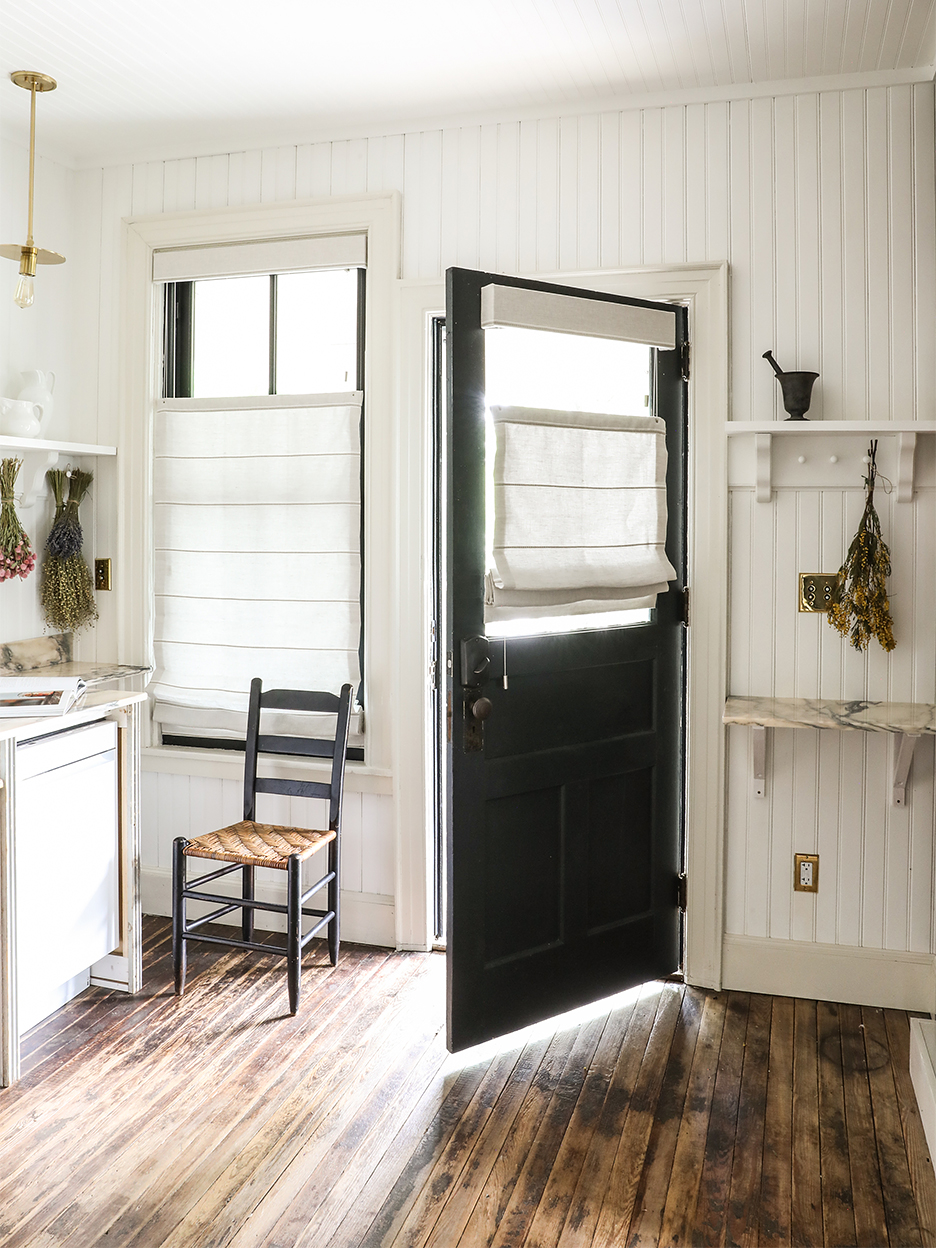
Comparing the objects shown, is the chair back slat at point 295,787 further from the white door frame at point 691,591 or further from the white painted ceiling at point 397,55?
the white painted ceiling at point 397,55

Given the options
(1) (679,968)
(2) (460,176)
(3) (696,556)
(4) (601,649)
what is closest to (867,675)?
(3) (696,556)

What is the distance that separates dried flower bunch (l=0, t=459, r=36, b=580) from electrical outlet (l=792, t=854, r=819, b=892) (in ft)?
8.94

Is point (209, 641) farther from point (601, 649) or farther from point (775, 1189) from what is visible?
point (775, 1189)

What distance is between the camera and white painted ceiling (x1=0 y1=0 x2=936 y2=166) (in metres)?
2.62

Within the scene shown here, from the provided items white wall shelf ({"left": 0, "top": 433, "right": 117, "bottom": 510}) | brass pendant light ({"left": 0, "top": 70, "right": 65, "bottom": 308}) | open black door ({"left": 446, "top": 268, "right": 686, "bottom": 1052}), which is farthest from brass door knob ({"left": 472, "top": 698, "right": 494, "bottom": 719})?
white wall shelf ({"left": 0, "top": 433, "right": 117, "bottom": 510})

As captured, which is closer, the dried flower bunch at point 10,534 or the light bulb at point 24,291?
the light bulb at point 24,291

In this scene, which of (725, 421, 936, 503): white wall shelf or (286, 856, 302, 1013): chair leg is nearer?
(725, 421, 936, 503): white wall shelf

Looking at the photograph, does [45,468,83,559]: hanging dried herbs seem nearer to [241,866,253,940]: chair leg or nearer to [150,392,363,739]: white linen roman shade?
[150,392,363,739]: white linen roman shade

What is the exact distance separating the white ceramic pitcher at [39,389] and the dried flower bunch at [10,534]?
20cm

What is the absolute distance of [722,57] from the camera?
9.37 feet

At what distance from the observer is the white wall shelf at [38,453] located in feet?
10.6

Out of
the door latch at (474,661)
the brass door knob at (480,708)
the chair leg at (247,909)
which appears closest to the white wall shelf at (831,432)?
the door latch at (474,661)

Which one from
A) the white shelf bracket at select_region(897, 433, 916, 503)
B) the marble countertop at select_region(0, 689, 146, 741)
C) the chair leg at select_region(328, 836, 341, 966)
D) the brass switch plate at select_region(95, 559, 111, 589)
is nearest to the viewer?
the marble countertop at select_region(0, 689, 146, 741)

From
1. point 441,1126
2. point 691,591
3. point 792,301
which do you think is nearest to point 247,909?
point 441,1126
